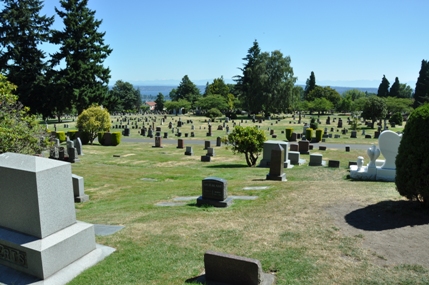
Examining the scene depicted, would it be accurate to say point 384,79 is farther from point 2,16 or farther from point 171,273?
point 171,273

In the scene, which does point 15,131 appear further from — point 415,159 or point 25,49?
point 25,49

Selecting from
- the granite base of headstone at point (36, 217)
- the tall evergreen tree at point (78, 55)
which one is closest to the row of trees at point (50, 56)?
the tall evergreen tree at point (78, 55)

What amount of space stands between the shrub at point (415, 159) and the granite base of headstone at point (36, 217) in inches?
276

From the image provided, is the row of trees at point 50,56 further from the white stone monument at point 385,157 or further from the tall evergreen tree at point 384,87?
the tall evergreen tree at point 384,87

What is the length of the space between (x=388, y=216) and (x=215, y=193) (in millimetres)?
4725

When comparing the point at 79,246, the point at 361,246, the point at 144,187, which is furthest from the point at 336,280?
the point at 144,187

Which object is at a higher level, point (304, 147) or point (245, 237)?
point (245, 237)

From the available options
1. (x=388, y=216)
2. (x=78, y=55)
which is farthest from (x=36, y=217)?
(x=78, y=55)

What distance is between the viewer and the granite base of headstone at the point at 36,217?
5.57 meters

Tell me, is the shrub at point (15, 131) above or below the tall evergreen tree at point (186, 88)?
below

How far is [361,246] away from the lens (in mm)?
6223

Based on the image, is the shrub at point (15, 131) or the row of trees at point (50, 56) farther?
the row of trees at point (50, 56)

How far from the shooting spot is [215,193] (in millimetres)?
10188

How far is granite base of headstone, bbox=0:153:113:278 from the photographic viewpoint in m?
5.57
